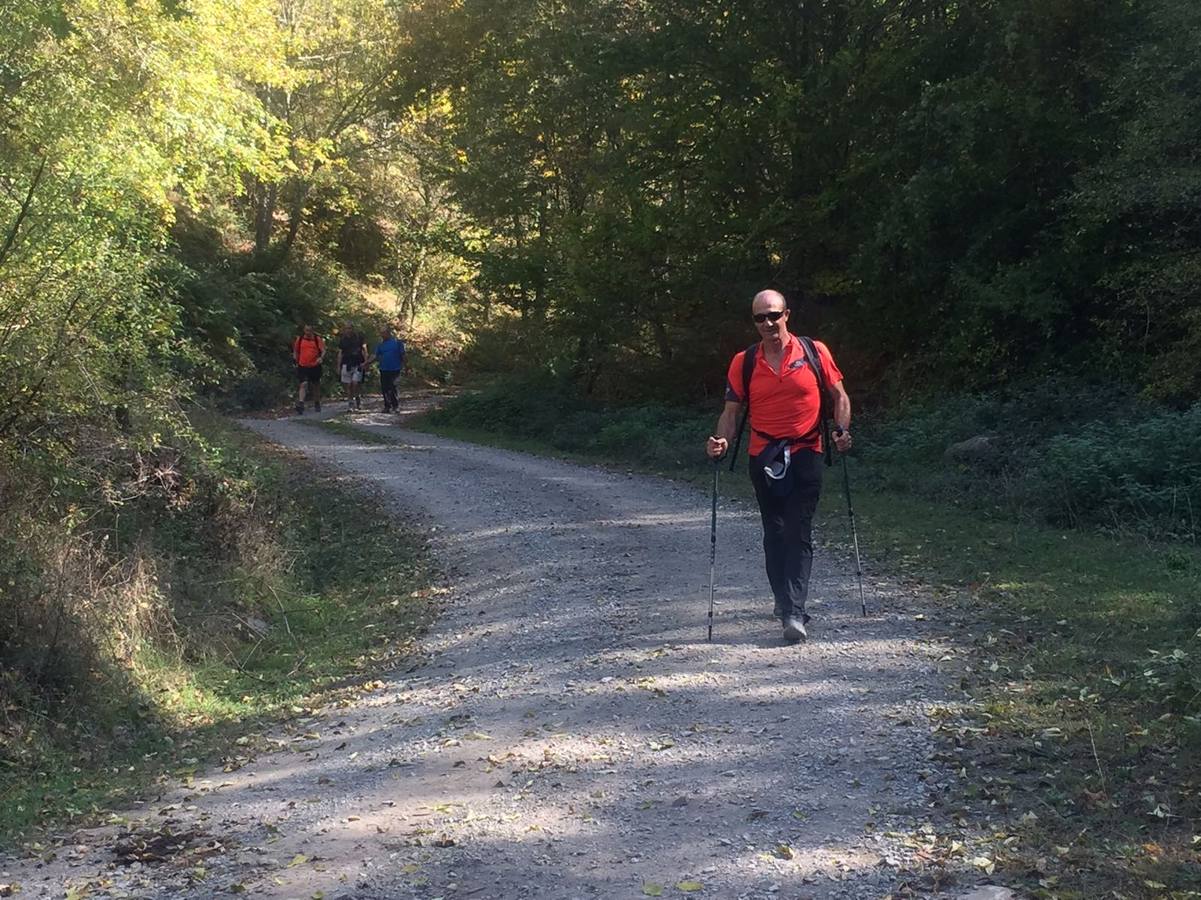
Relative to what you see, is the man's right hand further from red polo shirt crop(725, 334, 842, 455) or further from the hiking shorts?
the hiking shorts

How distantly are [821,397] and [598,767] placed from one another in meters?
2.92

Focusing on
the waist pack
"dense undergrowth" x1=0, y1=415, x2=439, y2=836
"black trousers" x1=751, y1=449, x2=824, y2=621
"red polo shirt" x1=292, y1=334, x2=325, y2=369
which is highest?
"red polo shirt" x1=292, y1=334, x2=325, y2=369

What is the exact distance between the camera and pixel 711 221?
21.2 metres

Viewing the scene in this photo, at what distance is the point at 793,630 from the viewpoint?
7285 millimetres

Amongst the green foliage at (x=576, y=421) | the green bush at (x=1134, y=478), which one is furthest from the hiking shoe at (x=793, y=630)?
the green foliage at (x=576, y=421)

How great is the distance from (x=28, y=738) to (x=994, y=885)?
5.84 metres

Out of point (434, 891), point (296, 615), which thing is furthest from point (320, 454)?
point (434, 891)

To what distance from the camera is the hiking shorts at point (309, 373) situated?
2483 centimetres

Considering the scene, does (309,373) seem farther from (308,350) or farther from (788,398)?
(788,398)

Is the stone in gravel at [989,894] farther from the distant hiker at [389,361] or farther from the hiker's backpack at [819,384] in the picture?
the distant hiker at [389,361]

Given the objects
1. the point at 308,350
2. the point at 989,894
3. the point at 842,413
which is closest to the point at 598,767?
the point at 989,894

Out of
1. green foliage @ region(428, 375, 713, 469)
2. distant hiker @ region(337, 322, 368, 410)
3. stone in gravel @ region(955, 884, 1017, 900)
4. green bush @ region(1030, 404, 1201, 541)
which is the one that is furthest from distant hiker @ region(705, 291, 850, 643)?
distant hiker @ region(337, 322, 368, 410)

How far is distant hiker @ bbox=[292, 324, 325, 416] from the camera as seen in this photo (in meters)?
24.4

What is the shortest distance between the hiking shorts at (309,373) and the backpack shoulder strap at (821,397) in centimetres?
1902
